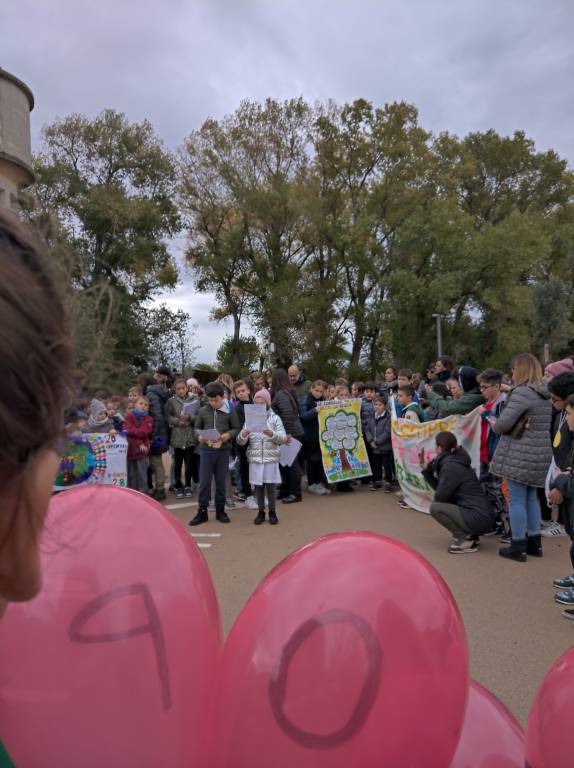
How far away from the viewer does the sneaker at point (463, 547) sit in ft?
16.9

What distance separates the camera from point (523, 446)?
4723 millimetres

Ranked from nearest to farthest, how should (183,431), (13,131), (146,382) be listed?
(183,431) → (146,382) → (13,131)

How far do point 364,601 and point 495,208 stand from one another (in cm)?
3240

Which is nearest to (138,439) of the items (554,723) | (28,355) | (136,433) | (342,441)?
(136,433)

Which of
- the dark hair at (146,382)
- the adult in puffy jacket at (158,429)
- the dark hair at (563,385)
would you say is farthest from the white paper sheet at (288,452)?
the dark hair at (563,385)

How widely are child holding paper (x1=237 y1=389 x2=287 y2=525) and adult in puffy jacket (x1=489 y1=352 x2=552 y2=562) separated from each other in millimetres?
2623

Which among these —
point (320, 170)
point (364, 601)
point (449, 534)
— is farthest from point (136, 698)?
point (320, 170)

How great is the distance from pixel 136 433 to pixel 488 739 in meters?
6.23

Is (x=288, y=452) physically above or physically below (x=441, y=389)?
below

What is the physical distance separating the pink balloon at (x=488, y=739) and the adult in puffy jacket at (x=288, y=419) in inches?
Answer: 245

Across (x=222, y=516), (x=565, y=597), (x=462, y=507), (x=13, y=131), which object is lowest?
(x=565, y=597)

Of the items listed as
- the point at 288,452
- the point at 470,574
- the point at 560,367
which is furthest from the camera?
the point at 288,452

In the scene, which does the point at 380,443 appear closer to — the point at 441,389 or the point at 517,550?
the point at 441,389

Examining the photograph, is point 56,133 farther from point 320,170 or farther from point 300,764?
point 300,764
